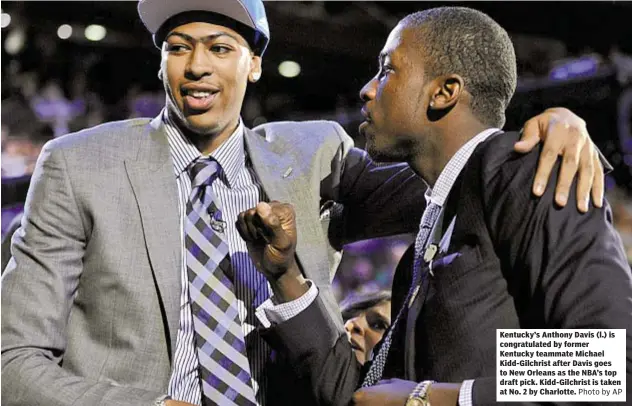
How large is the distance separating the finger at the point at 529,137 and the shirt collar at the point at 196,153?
665mm

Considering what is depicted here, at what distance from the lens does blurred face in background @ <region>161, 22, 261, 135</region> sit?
1848 mm

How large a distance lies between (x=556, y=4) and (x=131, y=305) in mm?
2338

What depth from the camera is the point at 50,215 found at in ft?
5.58

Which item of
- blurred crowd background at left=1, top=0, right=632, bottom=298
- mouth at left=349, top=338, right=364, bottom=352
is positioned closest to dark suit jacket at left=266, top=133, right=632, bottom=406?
mouth at left=349, top=338, right=364, bottom=352

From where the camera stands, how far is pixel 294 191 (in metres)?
1.88

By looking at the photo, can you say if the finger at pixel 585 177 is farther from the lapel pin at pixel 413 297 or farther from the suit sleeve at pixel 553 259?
the lapel pin at pixel 413 297

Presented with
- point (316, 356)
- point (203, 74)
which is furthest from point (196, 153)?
point (316, 356)

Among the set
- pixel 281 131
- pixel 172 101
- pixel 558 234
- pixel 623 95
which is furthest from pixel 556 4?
pixel 558 234

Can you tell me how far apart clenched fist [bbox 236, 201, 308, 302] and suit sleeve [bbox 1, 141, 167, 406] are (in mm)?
315

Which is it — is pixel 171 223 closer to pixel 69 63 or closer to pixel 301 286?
pixel 301 286

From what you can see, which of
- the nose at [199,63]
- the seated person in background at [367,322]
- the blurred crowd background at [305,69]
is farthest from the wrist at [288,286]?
the blurred crowd background at [305,69]

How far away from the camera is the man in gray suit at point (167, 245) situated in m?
1.68

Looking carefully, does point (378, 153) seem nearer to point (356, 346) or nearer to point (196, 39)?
point (196, 39)

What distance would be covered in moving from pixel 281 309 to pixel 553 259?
0.56m
